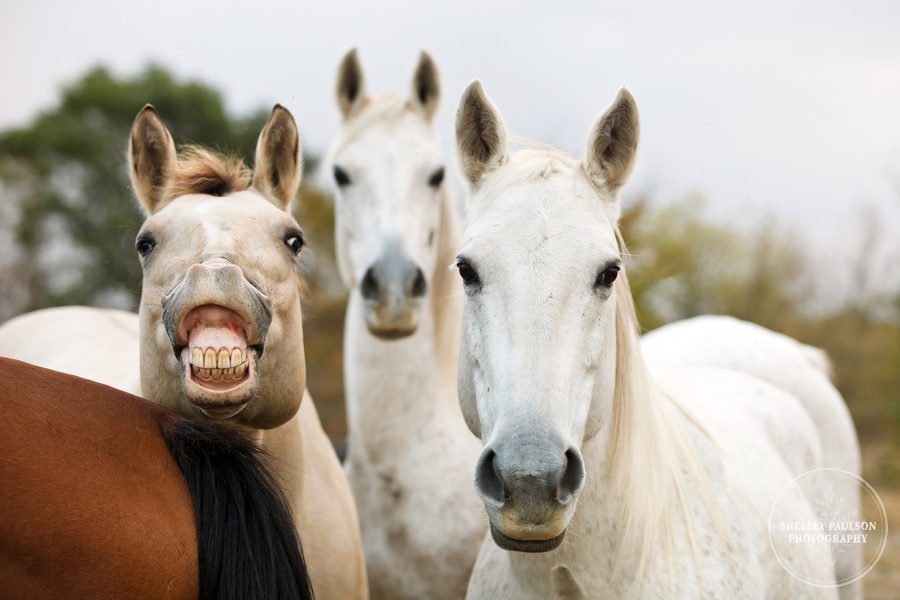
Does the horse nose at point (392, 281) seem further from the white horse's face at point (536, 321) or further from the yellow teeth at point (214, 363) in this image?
the yellow teeth at point (214, 363)

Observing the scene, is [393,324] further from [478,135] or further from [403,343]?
[478,135]

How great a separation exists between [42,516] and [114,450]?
0.83 ft

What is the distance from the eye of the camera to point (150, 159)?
10.3 feet

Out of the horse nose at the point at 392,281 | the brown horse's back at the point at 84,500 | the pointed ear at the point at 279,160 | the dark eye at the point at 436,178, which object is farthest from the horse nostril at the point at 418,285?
the brown horse's back at the point at 84,500

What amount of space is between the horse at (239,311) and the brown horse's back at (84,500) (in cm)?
29

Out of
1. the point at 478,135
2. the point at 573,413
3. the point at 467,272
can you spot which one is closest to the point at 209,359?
the point at 467,272

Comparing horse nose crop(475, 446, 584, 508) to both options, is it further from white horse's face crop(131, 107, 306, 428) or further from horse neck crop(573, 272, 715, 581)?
white horse's face crop(131, 107, 306, 428)

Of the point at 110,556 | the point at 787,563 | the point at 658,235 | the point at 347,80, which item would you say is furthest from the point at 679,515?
the point at 658,235

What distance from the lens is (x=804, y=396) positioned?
185 inches

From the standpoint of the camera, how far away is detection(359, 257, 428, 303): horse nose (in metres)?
3.85

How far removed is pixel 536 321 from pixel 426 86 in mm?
2906

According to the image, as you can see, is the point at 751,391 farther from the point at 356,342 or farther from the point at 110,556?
the point at 110,556

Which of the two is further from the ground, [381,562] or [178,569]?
[178,569]

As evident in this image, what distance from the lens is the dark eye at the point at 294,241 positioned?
2.88 metres
